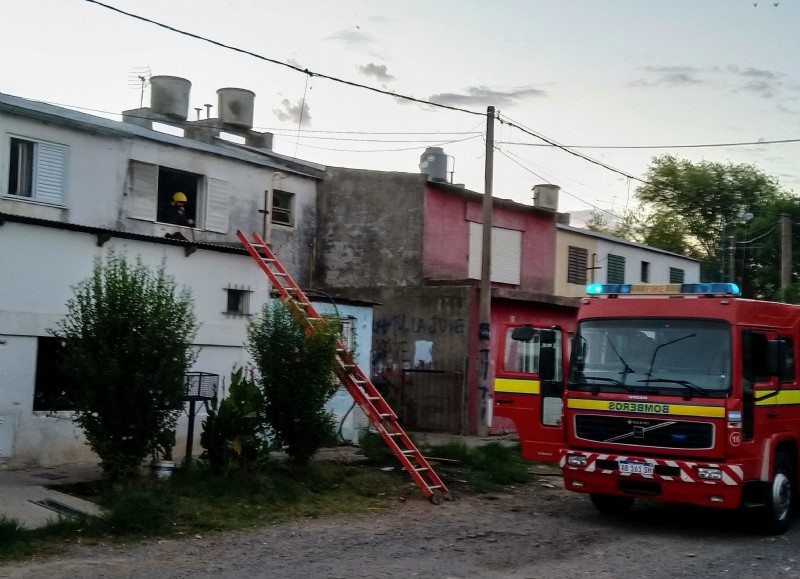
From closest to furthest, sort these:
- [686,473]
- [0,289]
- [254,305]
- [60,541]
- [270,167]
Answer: [60,541]
[686,473]
[0,289]
[254,305]
[270,167]

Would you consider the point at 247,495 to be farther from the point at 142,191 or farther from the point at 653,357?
the point at 142,191

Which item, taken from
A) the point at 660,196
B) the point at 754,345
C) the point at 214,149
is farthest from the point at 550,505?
the point at 660,196

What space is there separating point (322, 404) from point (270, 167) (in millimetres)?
10503

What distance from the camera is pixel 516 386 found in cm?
1223

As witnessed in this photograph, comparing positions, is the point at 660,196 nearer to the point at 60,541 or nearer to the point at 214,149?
the point at 214,149

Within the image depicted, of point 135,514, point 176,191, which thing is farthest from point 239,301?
point 135,514

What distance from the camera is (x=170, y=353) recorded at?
11633 mm

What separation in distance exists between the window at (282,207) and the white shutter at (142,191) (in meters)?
4.29

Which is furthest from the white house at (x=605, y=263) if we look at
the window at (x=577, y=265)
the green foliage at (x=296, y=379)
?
the green foliage at (x=296, y=379)

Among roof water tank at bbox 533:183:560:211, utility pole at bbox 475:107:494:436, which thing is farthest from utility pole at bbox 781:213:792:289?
utility pole at bbox 475:107:494:436

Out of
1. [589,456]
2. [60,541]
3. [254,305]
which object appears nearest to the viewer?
[60,541]

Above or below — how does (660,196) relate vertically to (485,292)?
above

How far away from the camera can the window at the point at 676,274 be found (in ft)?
123

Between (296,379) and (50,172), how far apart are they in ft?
26.5
